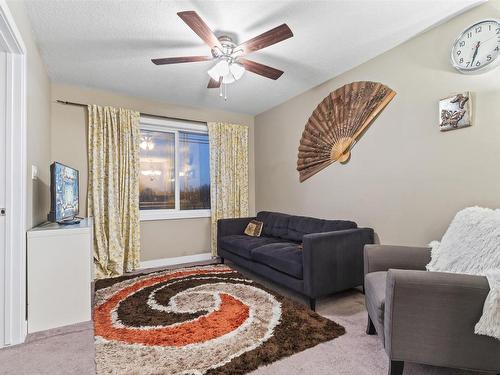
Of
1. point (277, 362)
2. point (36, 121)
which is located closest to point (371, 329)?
point (277, 362)

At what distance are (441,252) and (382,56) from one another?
200 cm

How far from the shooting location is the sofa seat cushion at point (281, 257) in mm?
2432

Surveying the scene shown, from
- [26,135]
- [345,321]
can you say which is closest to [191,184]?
[26,135]

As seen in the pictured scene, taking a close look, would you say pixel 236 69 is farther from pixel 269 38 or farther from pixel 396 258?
pixel 396 258

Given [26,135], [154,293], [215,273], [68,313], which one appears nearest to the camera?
[26,135]

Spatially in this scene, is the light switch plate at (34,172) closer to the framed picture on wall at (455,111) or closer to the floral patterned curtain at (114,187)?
the floral patterned curtain at (114,187)

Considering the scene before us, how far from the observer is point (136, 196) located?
3643 mm

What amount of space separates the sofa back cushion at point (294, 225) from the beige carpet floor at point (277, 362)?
3.42 feet

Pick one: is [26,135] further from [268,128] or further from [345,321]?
[268,128]

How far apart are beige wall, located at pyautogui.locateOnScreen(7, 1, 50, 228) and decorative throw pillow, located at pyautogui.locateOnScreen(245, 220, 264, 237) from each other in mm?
2432

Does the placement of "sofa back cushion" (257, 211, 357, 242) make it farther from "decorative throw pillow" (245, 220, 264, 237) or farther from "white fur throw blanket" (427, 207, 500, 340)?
"white fur throw blanket" (427, 207, 500, 340)

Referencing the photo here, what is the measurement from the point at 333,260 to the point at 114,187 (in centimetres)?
289

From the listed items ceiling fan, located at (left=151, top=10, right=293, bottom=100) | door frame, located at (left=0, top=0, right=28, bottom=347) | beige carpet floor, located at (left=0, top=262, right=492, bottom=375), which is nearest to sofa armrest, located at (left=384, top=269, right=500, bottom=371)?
beige carpet floor, located at (left=0, top=262, right=492, bottom=375)

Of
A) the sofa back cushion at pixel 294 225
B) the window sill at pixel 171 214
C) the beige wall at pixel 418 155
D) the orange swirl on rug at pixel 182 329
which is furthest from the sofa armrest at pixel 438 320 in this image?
the window sill at pixel 171 214
